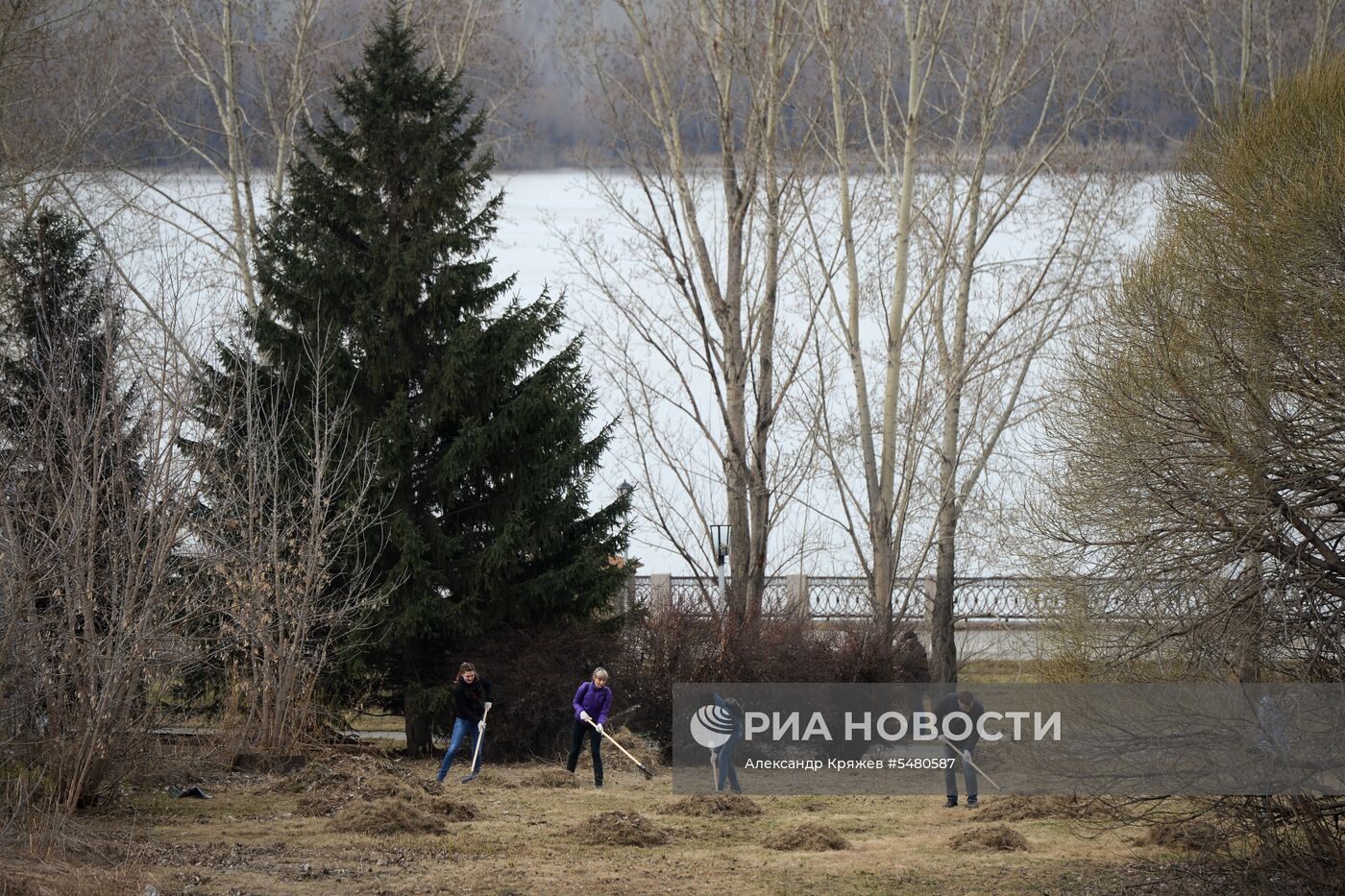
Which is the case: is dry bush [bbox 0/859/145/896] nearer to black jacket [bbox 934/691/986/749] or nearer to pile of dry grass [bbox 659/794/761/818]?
pile of dry grass [bbox 659/794/761/818]

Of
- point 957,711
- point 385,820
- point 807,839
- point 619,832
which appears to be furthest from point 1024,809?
point 385,820

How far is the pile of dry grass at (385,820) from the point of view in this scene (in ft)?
43.3

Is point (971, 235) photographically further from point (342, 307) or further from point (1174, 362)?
point (1174, 362)

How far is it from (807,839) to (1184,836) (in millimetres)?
3658

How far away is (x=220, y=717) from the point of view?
1792cm

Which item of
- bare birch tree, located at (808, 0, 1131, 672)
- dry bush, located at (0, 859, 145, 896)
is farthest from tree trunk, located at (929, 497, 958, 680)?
dry bush, located at (0, 859, 145, 896)

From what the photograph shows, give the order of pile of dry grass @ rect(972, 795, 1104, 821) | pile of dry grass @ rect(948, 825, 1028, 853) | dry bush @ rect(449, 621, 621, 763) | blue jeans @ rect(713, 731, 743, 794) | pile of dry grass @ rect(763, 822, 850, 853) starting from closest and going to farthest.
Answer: pile of dry grass @ rect(763, 822, 850, 853) → pile of dry grass @ rect(948, 825, 1028, 853) → pile of dry grass @ rect(972, 795, 1104, 821) → blue jeans @ rect(713, 731, 743, 794) → dry bush @ rect(449, 621, 621, 763)

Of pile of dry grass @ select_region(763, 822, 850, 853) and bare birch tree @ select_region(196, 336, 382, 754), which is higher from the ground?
bare birch tree @ select_region(196, 336, 382, 754)

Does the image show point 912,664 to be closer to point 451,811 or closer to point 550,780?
point 550,780

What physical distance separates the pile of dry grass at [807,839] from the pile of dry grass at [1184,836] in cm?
315

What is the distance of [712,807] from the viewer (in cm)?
1538

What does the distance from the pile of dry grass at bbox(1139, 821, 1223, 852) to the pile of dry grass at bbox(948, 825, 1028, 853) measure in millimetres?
1311

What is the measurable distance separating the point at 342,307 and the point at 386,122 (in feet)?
9.42

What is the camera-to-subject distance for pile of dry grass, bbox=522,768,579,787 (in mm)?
16719
